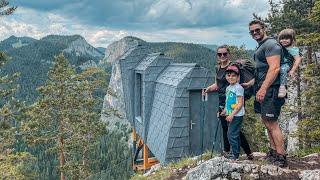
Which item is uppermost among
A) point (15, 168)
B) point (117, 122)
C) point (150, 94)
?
point (150, 94)

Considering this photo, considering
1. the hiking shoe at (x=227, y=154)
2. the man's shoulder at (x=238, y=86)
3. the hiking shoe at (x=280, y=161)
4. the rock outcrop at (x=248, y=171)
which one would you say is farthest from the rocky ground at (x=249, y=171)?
the man's shoulder at (x=238, y=86)

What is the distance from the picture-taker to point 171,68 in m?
19.5

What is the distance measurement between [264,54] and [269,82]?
1.86 feet

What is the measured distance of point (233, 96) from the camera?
6449mm

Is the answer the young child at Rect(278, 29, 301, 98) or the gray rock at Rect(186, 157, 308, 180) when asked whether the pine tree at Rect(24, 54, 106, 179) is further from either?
the young child at Rect(278, 29, 301, 98)

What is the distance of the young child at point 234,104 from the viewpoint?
6.34 metres

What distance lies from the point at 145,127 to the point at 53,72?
8.54m

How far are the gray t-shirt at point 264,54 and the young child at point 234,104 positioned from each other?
0.39 meters

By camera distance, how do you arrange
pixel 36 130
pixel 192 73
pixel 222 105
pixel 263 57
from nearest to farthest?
pixel 263 57 → pixel 222 105 → pixel 192 73 → pixel 36 130

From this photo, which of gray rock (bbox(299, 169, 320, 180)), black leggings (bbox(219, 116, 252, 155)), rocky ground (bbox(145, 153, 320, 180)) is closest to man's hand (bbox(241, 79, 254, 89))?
black leggings (bbox(219, 116, 252, 155))

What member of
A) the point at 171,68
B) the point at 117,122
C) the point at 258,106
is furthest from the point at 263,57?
the point at 117,122

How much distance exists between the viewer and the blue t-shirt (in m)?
6.36

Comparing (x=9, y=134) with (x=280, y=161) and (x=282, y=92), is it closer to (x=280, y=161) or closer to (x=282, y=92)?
(x=280, y=161)

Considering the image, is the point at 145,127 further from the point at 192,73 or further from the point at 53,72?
the point at 53,72
